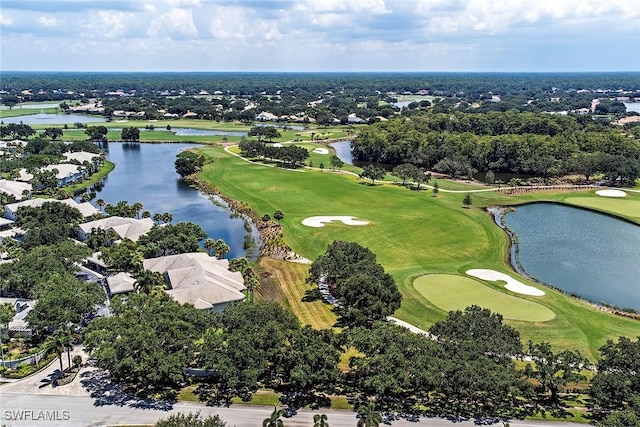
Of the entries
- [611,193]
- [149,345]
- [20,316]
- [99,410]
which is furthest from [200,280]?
[611,193]

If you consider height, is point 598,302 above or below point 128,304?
below

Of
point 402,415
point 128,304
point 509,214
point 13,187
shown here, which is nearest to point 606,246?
point 509,214

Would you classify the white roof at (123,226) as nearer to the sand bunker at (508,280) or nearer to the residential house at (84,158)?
the sand bunker at (508,280)

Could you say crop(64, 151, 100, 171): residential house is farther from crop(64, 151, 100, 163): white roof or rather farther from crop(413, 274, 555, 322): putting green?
crop(413, 274, 555, 322): putting green

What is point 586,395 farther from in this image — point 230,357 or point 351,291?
point 230,357

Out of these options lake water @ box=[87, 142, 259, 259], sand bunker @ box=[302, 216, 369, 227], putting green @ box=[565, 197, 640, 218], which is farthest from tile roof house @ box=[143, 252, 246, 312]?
putting green @ box=[565, 197, 640, 218]

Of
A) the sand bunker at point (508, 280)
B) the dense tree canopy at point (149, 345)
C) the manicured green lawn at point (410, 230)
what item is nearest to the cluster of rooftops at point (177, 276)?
the dense tree canopy at point (149, 345)
